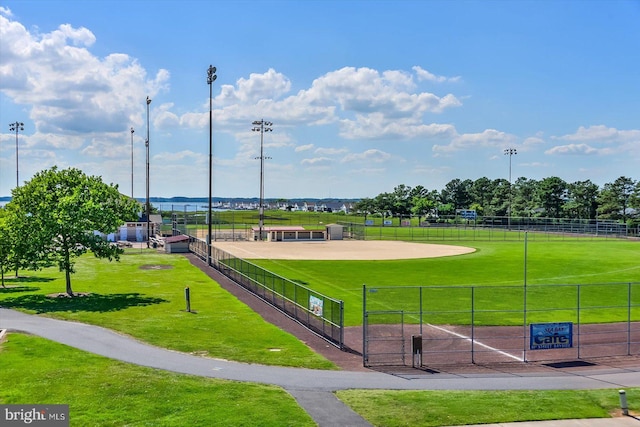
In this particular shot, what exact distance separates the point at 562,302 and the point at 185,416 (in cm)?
2919

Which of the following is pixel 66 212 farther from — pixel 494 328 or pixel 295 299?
pixel 494 328

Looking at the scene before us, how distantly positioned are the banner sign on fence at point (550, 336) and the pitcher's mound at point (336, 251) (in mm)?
40568

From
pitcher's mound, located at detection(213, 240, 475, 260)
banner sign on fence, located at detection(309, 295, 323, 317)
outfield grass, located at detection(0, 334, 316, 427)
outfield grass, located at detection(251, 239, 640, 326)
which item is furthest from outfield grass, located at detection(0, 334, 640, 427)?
pitcher's mound, located at detection(213, 240, 475, 260)

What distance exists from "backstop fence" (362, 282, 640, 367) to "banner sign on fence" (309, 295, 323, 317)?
2.55m

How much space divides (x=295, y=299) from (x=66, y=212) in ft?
53.0

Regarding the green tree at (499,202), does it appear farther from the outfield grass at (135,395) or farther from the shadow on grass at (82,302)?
the outfield grass at (135,395)

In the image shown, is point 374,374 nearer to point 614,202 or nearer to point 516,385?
point 516,385

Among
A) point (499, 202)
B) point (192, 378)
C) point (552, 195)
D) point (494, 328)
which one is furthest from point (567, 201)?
point (192, 378)

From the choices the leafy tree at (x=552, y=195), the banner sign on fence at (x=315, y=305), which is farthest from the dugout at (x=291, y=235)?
the leafy tree at (x=552, y=195)

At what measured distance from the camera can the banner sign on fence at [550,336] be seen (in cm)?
2427

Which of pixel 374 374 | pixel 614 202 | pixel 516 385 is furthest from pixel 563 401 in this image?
pixel 614 202

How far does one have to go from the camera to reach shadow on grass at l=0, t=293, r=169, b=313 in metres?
33.8

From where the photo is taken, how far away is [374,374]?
21.7 m

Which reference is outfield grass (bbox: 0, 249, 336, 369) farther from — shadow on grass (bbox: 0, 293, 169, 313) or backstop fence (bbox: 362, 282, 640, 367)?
backstop fence (bbox: 362, 282, 640, 367)
